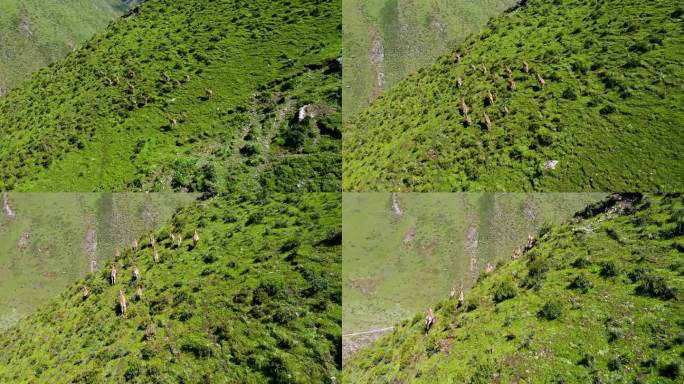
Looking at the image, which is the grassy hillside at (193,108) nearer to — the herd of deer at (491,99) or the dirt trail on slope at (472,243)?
the herd of deer at (491,99)

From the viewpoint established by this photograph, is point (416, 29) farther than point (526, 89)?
Yes

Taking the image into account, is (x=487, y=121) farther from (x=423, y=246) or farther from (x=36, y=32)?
(x=36, y=32)

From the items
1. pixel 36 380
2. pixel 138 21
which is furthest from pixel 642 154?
pixel 138 21

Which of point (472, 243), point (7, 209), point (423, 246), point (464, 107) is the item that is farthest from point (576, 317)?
point (7, 209)

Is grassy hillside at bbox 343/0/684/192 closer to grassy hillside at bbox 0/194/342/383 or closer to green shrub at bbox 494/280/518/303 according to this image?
green shrub at bbox 494/280/518/303

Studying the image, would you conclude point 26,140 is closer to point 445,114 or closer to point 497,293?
point 445,114

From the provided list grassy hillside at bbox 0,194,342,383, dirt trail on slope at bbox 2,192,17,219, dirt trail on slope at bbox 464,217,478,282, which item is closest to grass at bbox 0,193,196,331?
dirt trail on slope at bbox 2,192,17,219
